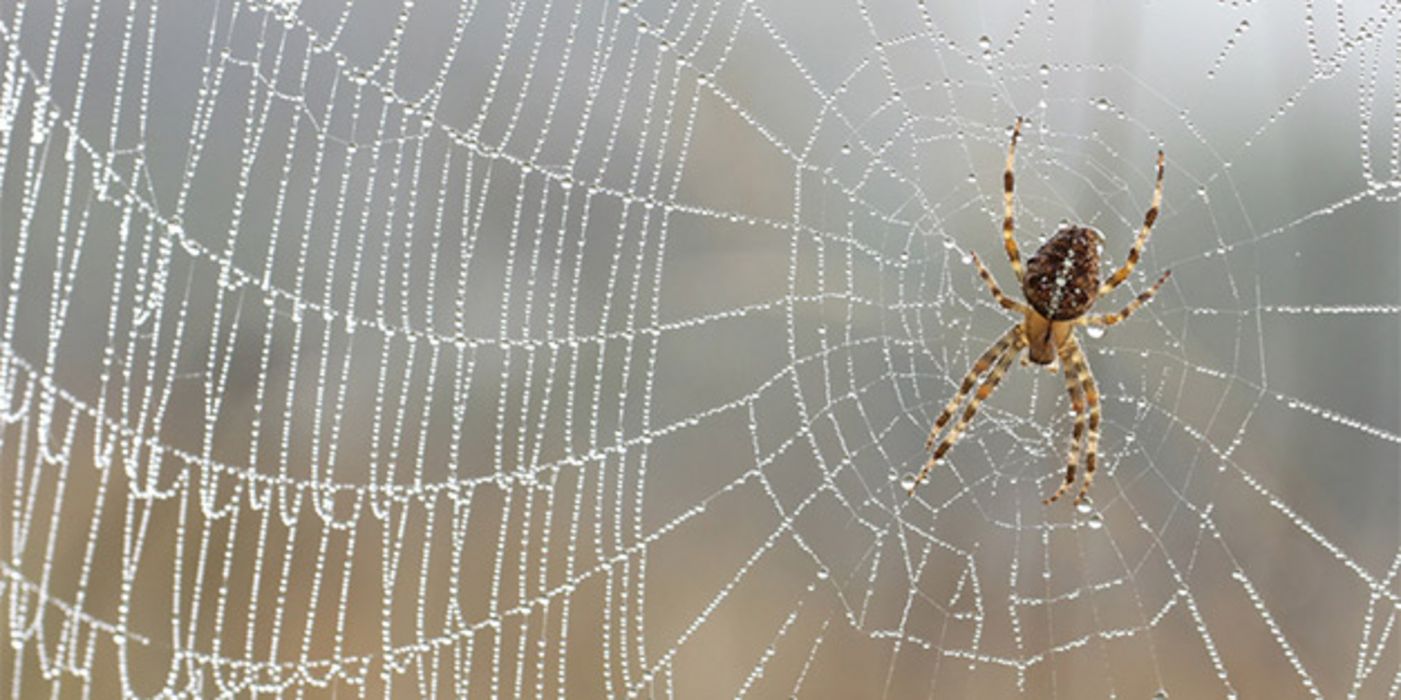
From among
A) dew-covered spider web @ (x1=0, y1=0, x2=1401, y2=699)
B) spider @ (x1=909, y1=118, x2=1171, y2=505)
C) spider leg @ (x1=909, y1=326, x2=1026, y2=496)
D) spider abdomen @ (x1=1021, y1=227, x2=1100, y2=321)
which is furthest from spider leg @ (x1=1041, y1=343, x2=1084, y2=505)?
dew-covered spider web @ (x1=0, y1=0, x2=1401, y2=699)

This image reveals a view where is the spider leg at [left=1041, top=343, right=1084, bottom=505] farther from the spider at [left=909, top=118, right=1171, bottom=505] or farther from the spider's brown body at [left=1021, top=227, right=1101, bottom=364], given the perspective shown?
the spider's brown body at [left=1021, top=227, right=1101, bottom=364]

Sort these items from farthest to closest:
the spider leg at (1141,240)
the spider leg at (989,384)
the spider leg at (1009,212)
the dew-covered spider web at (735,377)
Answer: the dew-covered spider web at (735,377) → the spider leg at (989,384) → the spider leg at (1009,212) → the spider leg at (1141,240)

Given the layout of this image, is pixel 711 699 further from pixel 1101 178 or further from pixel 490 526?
pixel 1101 178

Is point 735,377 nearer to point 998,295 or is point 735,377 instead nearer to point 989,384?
point 989,384

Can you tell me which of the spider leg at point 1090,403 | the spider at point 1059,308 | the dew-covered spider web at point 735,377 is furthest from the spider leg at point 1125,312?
the dew-covered spider web at point 735,377

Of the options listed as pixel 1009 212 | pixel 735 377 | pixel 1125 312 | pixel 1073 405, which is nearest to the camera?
pixel 1009 212

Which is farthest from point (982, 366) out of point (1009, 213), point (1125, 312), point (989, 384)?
point (1009, 213)

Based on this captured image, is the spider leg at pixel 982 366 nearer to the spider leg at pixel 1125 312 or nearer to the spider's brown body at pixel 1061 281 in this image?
the spider's brown body at pixel 1061 281
